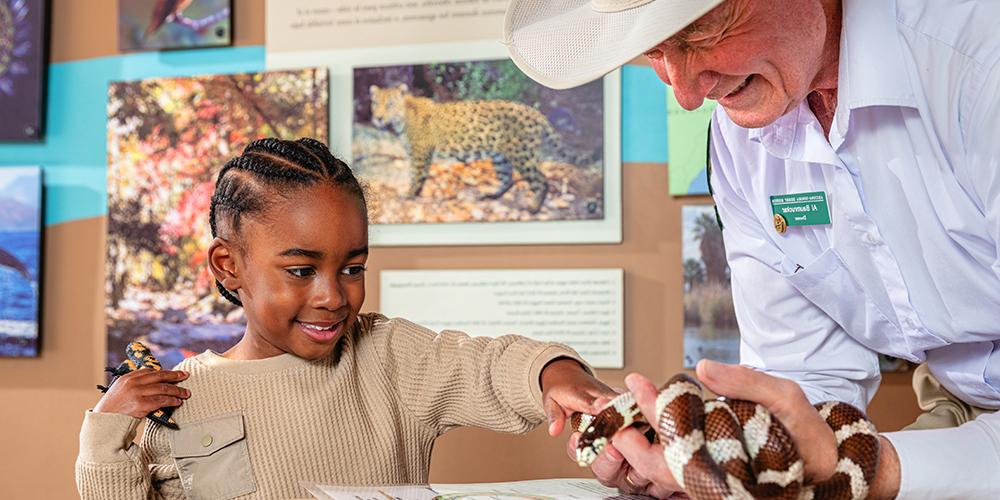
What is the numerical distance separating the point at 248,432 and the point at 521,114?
4.22 feet

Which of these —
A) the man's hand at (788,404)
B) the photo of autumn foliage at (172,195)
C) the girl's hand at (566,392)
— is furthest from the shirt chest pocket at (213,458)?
the photo of autumn foliage at (172,195)

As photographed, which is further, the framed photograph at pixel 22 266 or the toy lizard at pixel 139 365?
the framed photograph at pixel 22 266

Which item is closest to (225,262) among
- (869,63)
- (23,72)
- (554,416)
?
(554,416)

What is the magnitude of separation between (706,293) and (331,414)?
3.87 ft

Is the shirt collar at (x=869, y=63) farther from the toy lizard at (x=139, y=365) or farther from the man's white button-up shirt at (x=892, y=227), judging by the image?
the toy lizard at (x=139, y=365)

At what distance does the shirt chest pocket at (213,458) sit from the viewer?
4.88 feet

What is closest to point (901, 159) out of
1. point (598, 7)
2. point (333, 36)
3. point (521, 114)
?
point (598, 7)

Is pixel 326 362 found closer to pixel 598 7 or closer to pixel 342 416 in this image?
pixel 342 416

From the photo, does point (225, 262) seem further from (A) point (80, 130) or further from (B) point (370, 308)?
(A) point (80, 130)

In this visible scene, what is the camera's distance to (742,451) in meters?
0.89

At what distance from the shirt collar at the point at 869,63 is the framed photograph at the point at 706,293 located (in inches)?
41.5

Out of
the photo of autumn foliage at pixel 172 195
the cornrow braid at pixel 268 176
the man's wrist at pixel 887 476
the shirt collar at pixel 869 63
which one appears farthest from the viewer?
the photo of autumn foliage at pixel 172 195

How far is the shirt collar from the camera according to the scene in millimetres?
1266

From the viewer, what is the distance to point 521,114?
2549 millimetres
